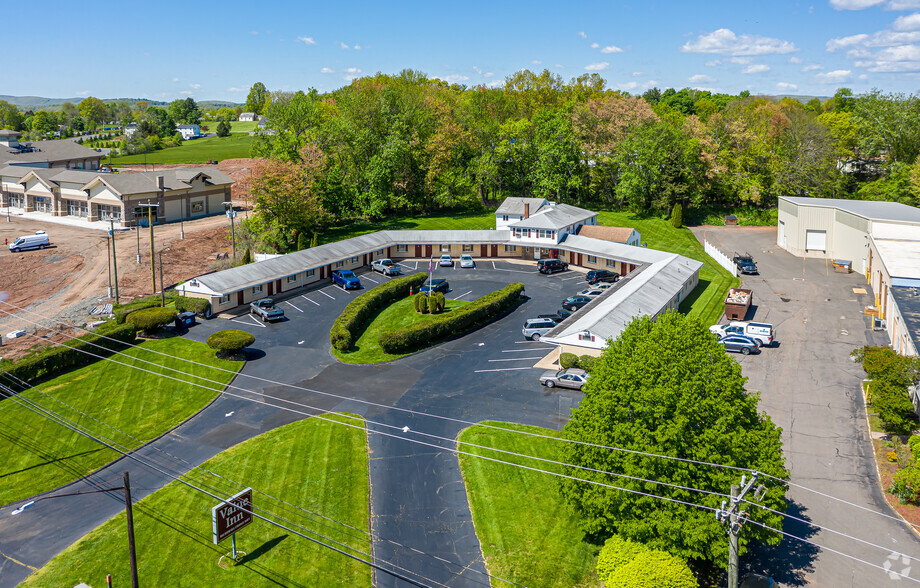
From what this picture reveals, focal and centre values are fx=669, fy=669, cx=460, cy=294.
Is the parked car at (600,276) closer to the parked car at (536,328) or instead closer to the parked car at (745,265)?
the parked car at (745,265)

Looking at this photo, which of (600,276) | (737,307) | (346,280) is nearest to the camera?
(737,307)

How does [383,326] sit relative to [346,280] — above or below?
below

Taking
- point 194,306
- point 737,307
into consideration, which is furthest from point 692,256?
point 194,306

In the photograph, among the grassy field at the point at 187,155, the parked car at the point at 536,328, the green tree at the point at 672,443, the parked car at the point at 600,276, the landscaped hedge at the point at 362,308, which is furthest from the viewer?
the grassy field at the point at 187,155

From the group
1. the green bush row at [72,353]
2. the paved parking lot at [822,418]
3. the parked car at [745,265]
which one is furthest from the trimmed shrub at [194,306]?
the parked car at [745,265]

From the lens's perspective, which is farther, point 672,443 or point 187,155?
point 187,155

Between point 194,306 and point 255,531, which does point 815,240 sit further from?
point 255,531

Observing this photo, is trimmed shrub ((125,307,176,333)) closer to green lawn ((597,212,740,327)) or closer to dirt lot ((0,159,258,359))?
dirt lot ((0,159,258,359))
